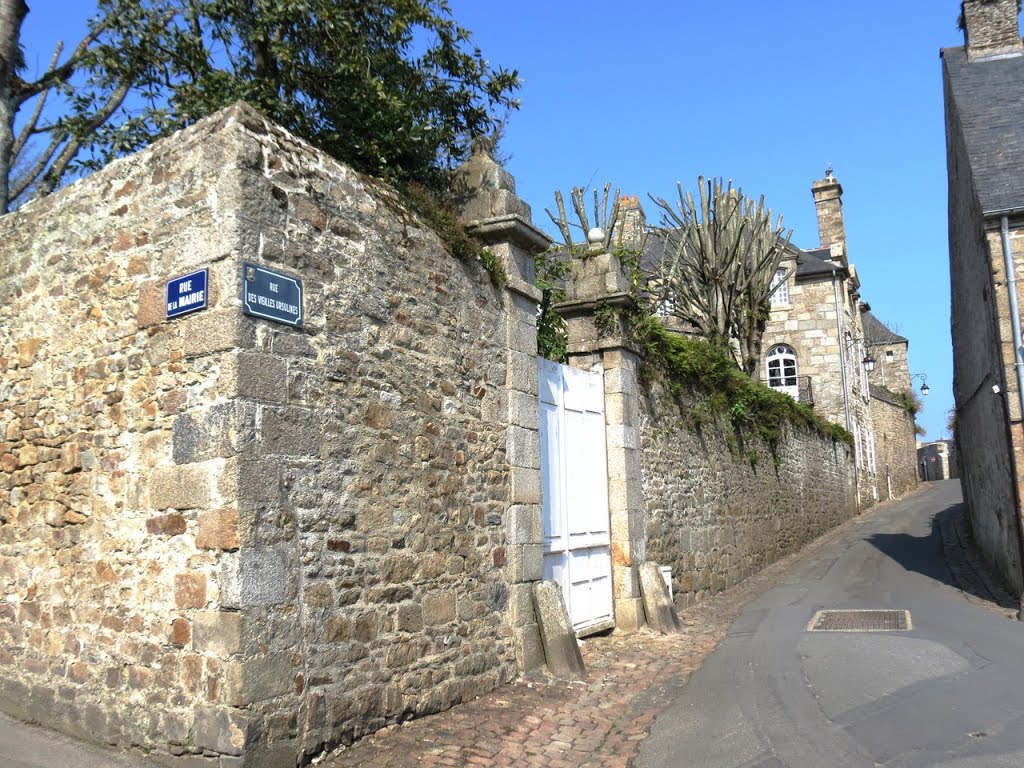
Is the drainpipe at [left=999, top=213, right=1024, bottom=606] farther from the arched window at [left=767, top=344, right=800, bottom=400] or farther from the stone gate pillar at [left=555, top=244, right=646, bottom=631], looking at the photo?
the arched window at [left=767, top=344, right=800, bottom=400]

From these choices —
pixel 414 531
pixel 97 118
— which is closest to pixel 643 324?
pixel 414 531

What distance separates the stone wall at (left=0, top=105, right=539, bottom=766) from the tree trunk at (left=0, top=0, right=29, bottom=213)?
10.2 ft

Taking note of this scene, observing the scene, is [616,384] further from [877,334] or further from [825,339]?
[877,334]

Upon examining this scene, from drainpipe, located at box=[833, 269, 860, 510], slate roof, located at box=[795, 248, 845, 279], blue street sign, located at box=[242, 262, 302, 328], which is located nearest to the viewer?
blue street sign, located at box=[242, 262, 302, 328]

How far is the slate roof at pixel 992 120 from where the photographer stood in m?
9.77

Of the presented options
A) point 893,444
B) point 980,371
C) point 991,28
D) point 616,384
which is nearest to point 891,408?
point 893,444

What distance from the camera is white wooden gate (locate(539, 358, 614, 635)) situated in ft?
23.9

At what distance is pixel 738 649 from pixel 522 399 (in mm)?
2778

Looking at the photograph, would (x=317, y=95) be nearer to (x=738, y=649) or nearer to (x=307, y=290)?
(x=307, y=290)

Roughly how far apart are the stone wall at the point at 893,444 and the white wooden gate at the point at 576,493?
21.2 metres

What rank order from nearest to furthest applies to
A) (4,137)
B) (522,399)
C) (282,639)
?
1. (282,639)
2. (522,399)
3. (4,137)

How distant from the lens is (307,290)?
186 inches

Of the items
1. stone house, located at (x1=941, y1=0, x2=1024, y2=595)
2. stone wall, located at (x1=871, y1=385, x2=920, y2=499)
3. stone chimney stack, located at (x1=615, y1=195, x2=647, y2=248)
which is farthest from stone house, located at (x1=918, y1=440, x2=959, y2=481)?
stone house, located at (x1=941, y1=0, x2=1024, y2=595)

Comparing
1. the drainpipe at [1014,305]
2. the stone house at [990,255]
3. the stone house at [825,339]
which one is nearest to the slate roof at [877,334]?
the stone house at [825,339]
